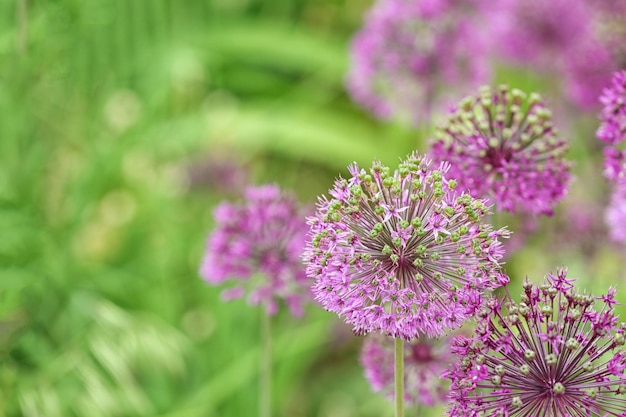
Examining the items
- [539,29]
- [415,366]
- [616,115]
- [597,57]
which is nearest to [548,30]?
[539,29]

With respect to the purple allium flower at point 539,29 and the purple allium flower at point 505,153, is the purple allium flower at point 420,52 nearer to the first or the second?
the purple allium flower at point 539,29

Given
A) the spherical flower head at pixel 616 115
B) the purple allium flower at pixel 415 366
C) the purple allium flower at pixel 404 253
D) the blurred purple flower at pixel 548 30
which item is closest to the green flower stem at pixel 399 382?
the purple allium flower at pixel 404 253

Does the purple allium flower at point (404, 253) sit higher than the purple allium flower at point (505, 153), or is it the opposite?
the purple allium flower at point (505, 153)

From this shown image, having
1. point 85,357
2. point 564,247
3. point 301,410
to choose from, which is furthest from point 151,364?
point 564,247

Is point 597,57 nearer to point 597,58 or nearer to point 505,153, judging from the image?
point 597,58

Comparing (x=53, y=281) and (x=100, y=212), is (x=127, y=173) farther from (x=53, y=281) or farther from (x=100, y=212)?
(x=53, y=281)

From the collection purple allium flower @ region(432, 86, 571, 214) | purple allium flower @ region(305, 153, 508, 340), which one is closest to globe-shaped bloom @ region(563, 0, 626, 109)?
purple allium flower @ region(432, 86, 571, 214)

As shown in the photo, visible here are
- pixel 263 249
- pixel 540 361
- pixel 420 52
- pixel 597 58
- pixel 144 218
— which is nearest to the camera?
pixel 540 361

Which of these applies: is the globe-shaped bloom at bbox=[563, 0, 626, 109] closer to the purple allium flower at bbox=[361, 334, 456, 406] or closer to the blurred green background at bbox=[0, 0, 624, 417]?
the blurred green background at bbox=[0, 0, 624, 417]
